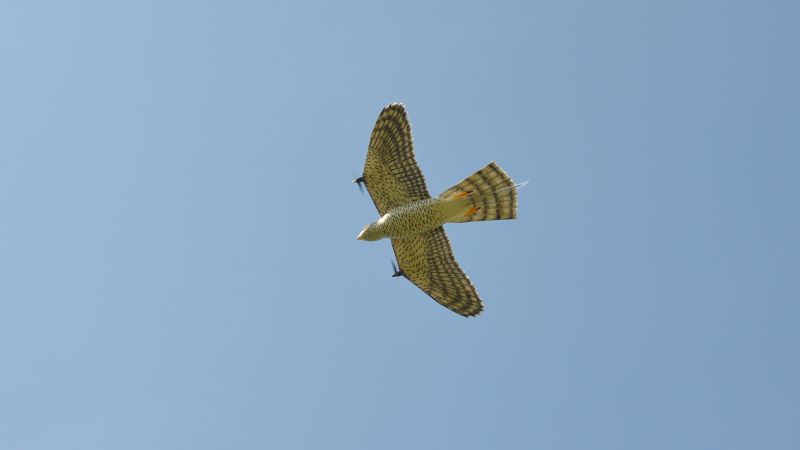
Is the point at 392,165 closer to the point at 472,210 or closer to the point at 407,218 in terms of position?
the point at 407,218

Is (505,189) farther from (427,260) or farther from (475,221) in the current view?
(427,260)

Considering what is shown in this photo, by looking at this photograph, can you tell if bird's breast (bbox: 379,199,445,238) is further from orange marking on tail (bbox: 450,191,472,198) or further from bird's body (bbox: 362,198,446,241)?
orange marking on tail (bbox: 450,191,472,198)

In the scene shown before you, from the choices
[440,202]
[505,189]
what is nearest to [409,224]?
[440,202]

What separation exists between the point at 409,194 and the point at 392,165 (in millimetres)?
1192

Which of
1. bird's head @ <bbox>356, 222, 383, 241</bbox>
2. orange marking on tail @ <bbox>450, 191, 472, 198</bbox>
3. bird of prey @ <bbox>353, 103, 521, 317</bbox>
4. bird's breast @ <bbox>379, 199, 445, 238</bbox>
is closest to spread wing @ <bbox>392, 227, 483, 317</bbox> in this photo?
bird of prey @ <bbox>353, 103, 521, 317</bbox>

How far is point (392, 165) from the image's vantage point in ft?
102

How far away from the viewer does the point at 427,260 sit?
109 feet

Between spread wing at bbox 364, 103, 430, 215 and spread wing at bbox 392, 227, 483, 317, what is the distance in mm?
1636

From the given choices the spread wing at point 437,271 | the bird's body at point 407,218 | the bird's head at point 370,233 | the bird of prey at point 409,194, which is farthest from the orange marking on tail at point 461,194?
the bird's head at point 370,233

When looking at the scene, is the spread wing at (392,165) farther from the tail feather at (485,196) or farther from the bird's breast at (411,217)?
the tail feather at (485,196)

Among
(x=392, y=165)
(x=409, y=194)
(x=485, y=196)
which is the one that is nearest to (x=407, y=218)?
(x=409, y=194)

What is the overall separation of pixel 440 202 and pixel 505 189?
215 centimetres

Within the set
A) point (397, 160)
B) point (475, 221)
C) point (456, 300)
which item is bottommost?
point (456, 300)

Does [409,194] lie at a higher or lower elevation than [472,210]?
higher
